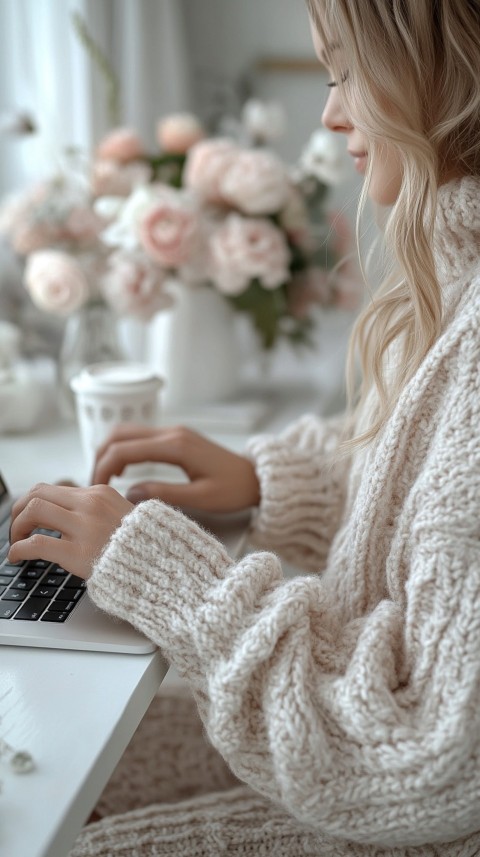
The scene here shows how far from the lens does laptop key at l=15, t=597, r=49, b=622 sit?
0.65 meters

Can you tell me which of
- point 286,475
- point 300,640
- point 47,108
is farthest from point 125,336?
point 300,640

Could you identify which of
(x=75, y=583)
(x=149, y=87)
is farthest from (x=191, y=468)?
(x=149, y=87)

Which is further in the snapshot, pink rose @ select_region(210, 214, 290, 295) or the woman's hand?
pink rose @ select_region(210, 214, 290, 295)

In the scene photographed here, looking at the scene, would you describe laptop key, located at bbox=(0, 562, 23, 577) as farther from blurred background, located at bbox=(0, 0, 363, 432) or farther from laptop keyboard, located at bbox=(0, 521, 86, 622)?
blurred background, located at bbox=(0, 0, 363, 432)

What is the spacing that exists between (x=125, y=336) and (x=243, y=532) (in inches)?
34.3

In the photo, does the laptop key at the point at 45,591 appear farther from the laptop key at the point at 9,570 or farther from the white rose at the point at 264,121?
the white rose at the point at 264,121

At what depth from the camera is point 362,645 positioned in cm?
60

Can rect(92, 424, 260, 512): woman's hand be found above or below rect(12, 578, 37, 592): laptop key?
below

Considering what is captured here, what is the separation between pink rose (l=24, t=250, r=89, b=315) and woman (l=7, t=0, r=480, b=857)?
506mm

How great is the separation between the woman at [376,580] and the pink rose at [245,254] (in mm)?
414

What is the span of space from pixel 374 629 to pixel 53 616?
235 millimetres

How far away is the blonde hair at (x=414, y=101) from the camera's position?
65 cm

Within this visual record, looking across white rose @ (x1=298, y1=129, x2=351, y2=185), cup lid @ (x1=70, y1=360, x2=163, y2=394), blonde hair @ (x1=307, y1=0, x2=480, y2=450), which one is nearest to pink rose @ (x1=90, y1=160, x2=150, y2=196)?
white rose @ (x1=298, y1=129, x2=351, y2=185)

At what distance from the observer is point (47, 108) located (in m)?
1.61
